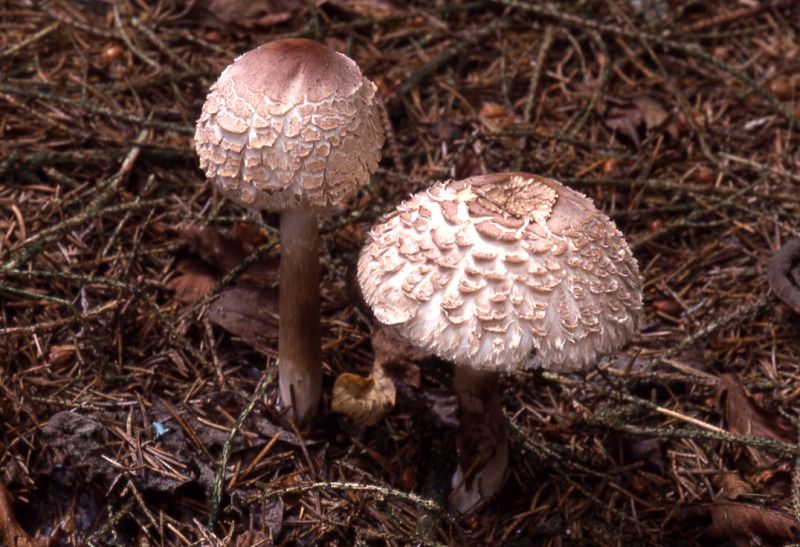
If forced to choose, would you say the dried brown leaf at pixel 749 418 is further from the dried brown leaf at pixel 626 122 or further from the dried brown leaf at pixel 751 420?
the dried brown leaf at pixel 626 122

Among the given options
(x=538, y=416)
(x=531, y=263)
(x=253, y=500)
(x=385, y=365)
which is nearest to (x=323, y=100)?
(x=531, y=263)

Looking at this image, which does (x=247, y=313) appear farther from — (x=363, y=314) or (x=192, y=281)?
(x=363, y=314)

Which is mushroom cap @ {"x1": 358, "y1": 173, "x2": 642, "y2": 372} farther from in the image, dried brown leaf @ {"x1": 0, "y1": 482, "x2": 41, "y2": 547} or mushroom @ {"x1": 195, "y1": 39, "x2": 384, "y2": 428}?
dried brown leaf @ {"x1": 0, "y1": 482, "x2": 41, "y2": 547}

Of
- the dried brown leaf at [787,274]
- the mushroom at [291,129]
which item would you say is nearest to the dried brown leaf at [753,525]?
the dried brown leaf at [787,274]

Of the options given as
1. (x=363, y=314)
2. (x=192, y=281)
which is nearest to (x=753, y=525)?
(x=363, y=314)

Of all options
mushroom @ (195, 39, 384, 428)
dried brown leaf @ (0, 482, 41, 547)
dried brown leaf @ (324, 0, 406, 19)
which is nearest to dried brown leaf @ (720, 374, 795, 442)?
mushroom @ (195, 39, 384, 428)

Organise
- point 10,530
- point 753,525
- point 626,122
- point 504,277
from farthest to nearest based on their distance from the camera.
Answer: point 626,122
point 753,525
point 10,530
point 504,277

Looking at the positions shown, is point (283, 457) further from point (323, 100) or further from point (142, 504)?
point (323, 100)
